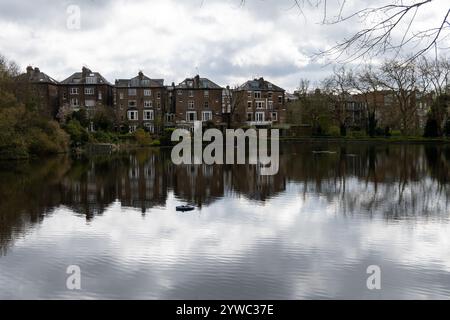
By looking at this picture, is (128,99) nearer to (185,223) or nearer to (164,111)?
(164,111)

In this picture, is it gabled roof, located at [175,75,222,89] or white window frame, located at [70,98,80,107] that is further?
gabled roof, located at [175,75,222,89]

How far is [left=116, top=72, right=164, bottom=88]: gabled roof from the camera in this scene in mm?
78250

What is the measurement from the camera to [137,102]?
78250 mm

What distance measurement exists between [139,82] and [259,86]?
20.5 m

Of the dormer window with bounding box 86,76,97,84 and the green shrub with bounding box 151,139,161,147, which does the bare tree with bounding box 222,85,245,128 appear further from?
the dormer window with bounding box 86,76,97,84

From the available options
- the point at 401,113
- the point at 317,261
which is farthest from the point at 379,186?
the point at 401,113

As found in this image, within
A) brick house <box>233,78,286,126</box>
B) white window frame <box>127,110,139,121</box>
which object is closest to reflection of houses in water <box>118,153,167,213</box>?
white window frame <box>127,110,139,121</box>

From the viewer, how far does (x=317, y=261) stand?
10.5 m

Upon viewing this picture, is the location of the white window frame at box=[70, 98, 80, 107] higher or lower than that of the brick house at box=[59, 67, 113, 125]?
lower

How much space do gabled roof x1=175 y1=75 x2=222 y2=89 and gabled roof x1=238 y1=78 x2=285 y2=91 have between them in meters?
6.60

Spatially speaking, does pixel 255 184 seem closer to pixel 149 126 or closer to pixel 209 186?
pixel 209 186

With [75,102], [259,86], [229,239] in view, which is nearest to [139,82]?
[75,102]

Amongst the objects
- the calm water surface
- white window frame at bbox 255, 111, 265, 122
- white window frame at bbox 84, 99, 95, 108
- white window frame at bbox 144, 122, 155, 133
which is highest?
white window frame at bbox 84, 99, 95, 108

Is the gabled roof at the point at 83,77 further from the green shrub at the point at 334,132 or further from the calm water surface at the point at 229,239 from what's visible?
the calm water surface at the point at 229,239
